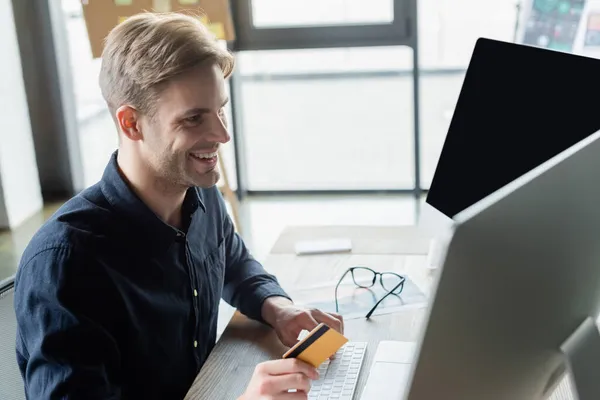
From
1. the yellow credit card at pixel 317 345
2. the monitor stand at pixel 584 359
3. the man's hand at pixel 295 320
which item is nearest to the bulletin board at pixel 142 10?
the man's hand at pixel 295 320

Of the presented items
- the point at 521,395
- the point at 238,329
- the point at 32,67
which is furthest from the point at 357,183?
the point at 521,395

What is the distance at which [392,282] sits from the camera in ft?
5.57

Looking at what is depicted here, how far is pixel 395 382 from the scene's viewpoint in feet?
4.33

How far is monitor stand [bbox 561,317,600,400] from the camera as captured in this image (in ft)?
2.71

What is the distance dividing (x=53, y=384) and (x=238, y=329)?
0.46 meters

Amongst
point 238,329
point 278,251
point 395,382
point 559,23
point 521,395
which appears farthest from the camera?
point 559,23

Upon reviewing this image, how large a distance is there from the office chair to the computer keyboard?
50 cm

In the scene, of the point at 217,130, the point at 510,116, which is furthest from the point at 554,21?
the point at 217,130

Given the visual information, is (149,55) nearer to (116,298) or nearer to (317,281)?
(116,298)

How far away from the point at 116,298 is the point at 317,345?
38 cm

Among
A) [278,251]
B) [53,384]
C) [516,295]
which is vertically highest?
[516,295]

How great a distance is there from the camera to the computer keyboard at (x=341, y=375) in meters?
1.30

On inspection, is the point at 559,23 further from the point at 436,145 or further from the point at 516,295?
the point at 516,295

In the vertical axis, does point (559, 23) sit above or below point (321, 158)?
above
